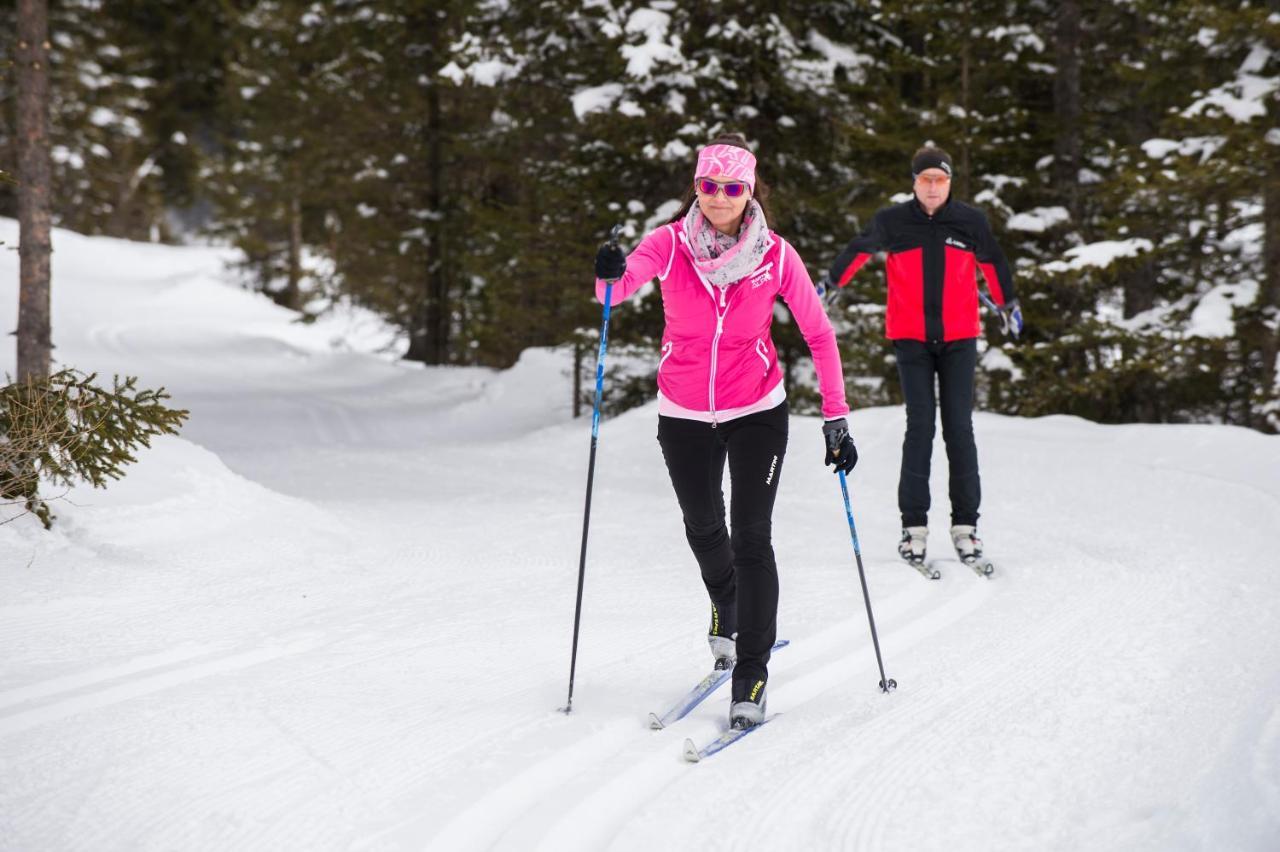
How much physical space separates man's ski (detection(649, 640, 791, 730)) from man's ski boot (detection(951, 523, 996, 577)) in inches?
90.8

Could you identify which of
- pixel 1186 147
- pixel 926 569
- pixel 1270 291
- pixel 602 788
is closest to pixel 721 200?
pixel 602 788

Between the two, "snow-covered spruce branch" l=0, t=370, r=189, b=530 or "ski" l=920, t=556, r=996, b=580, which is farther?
"ski" l=920, t=556, r=996, b=580

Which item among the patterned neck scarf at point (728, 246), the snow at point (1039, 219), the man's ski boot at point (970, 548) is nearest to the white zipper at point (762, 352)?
the patterned neck scarf at point (728, 246)

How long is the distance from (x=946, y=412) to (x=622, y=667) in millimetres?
2845

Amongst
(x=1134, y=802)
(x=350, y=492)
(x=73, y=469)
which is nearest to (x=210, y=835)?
(x=1134, y=802)

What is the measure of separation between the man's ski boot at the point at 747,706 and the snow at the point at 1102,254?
778cm

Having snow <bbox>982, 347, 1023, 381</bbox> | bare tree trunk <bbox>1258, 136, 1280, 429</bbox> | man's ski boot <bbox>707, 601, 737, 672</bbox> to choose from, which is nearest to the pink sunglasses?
man's ski boot <bbox>707, 601, 737, 672</bbox>

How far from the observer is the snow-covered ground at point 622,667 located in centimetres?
283

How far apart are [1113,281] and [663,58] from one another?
5867 mm

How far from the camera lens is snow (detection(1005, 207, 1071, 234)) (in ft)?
37.7

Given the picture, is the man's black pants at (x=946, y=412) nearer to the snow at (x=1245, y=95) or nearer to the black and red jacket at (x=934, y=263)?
the black and red jacket at (x=934, y=263)

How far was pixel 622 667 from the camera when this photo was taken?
4188 millimetres

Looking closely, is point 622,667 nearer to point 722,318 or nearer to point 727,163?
point 722,318

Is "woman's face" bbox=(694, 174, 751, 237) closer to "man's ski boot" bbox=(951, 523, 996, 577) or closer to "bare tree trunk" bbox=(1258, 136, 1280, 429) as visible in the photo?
"man's ski boot" bbox=(951, 523, 996, 577)
